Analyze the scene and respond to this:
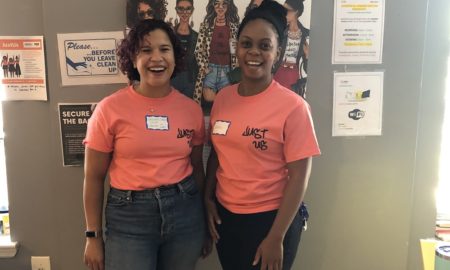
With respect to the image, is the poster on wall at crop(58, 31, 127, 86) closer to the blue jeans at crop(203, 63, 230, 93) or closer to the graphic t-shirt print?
the blue jeans at crop(203, 63, 230, 93)

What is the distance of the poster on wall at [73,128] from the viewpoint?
1674 mm

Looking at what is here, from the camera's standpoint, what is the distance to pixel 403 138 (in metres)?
1.75

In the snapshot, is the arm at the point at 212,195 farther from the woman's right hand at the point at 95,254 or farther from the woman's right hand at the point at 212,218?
the woman's right hand at the point at 95,254

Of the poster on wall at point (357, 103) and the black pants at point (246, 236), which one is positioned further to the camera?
the poster on wall at point (357, 103)

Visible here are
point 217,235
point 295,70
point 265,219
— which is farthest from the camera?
point 295,70

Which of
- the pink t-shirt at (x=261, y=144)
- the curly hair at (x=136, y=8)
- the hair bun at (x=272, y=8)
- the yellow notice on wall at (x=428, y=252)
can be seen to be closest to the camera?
the pink t-shirt at (x=261, y=144)

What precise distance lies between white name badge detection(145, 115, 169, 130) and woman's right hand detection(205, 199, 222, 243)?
36 cm

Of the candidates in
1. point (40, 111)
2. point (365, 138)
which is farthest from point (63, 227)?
point (365, 138)

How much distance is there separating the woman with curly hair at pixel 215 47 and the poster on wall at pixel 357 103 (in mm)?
518

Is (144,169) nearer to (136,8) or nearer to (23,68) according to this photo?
(136,8)

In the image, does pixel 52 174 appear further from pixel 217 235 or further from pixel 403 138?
pixel 403 138

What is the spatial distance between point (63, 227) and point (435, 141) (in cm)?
187

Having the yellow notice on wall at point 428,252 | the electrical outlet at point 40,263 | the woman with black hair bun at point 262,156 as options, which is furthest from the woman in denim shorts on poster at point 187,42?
the yellow notice on wall at point 428,252

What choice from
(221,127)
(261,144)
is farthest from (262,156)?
(221,127)
